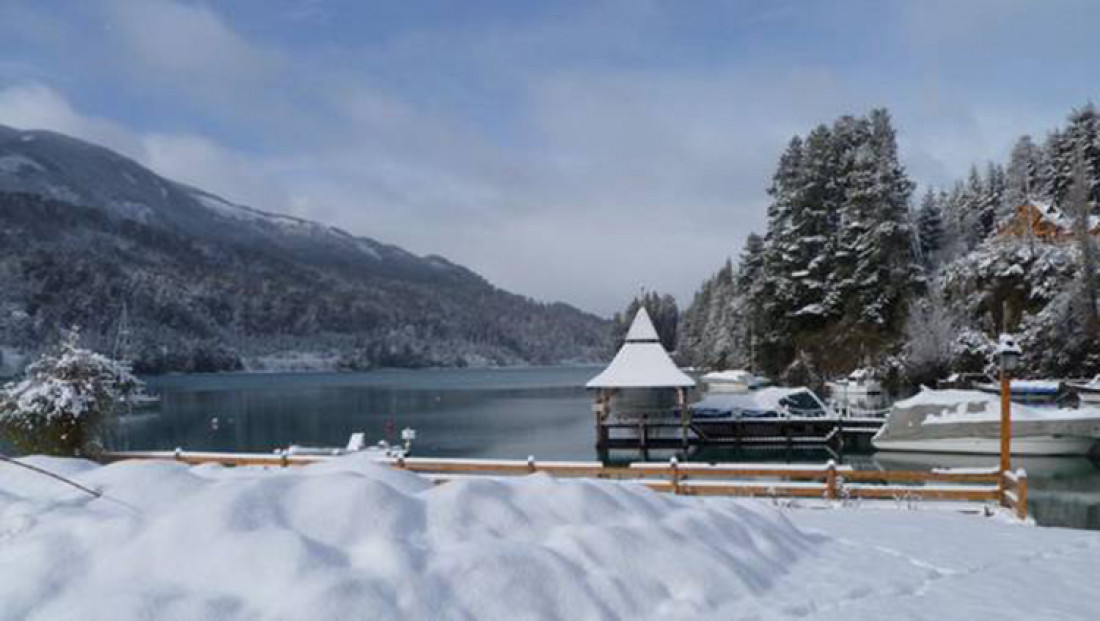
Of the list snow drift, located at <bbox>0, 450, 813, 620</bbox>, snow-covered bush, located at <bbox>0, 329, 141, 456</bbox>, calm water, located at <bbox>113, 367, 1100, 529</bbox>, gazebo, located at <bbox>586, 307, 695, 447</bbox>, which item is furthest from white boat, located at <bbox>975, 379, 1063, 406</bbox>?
snow-covered bush, located at <bbox>0, 329, 141, 456</bbox>

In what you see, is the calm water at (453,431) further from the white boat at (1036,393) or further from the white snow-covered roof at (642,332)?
the white boat at (1036,393)

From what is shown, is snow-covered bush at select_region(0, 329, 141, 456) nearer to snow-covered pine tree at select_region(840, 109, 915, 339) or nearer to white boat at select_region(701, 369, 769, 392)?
white boat at select_region(701, 369, 769, 392)

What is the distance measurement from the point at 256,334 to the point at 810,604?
196175 mm

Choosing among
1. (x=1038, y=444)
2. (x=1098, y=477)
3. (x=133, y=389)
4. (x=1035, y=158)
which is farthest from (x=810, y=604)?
(x=1035, y=158)

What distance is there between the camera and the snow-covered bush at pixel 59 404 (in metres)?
16.9

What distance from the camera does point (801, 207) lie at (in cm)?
5738

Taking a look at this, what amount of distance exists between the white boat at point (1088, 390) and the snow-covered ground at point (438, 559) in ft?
108

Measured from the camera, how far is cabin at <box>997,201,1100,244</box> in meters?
49.2

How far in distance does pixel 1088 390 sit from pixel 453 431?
32.5 m

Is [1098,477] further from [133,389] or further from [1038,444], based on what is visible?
[133,389]

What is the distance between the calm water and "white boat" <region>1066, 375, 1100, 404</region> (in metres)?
8.40

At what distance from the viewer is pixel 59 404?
1686cm

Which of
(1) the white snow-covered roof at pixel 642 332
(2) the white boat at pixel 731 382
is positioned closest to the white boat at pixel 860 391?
(2) the white boat at pixel 731 382

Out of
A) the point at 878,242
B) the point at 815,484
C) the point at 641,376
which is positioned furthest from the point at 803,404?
the point at 815,484
